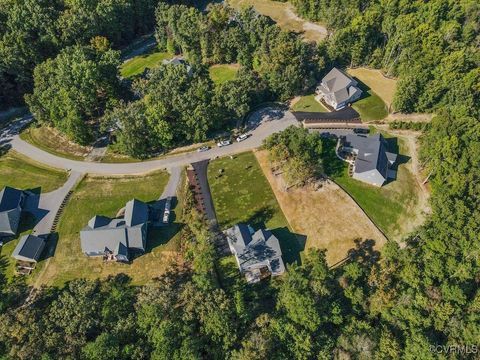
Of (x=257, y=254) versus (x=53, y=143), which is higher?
(x=53, y=143)

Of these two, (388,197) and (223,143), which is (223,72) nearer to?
(223,143)

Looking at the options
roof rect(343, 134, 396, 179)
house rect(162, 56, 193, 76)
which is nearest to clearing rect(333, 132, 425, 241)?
roof rect(343, 134, 396, 179)

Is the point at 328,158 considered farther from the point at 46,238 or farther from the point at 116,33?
the point at 116,33

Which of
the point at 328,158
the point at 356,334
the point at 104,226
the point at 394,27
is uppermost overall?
the point at 394,27

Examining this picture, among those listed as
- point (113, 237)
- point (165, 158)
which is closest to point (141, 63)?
point (165, 158)

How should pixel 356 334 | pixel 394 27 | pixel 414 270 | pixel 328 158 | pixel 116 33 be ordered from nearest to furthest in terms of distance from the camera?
1. pixel 356 334
2. pixel 414 270
3. pixel 328 158
4. pixel 394 27
5. pixel 116 33

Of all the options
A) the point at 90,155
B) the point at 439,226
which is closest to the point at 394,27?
the point at 439,226

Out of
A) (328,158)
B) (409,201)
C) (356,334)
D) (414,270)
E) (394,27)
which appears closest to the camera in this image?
(356,334)
